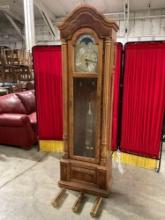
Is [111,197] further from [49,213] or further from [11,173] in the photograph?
[11,173]

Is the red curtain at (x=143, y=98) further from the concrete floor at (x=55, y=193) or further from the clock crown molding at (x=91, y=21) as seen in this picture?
the clock crown molding at (x=91, y=21)

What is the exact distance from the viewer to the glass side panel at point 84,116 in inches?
79.7

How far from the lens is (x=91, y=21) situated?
1.78m

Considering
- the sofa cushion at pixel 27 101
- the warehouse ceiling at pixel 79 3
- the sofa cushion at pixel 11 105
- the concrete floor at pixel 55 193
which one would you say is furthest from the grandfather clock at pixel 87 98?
the warehouse ceiling at pixel 79 3

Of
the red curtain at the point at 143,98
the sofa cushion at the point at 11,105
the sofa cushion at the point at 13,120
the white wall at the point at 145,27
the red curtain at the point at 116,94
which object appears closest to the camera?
the red curtain at the point at 143,98

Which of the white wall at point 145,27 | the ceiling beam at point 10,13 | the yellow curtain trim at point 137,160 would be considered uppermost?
the ceiling beam at point 10,13

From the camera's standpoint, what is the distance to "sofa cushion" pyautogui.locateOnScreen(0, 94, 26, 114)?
341 cm

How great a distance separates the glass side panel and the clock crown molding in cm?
49

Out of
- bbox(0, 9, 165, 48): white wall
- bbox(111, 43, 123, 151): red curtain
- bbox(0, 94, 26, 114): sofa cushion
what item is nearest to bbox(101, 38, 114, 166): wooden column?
bbox(111, 43, 123, 151): red curtain

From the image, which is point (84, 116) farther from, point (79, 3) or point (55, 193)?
point (79, 3)

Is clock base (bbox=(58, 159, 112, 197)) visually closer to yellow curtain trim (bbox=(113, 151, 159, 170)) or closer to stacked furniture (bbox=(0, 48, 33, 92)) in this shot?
yellow curtain trim (bbox=(113, 151, 159, 170))

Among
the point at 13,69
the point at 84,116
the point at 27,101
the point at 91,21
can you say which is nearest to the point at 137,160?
Answer: the point at 84,116

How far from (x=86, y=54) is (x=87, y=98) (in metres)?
0.47

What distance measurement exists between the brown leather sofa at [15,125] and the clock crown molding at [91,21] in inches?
72.2
